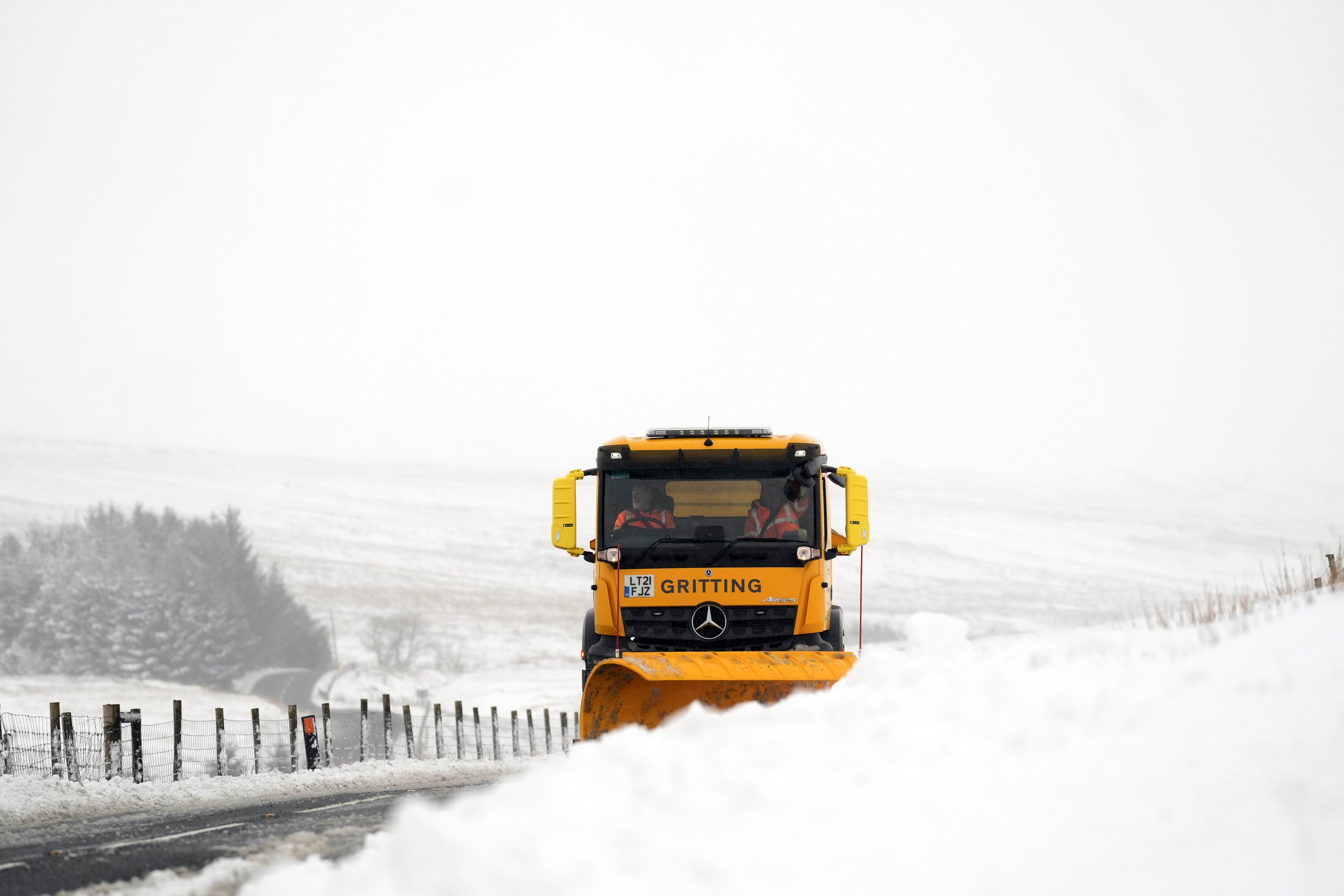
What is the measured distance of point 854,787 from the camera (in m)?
4.69

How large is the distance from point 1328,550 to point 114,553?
84.4 m

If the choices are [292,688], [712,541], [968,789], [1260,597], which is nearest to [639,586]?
[712,541]

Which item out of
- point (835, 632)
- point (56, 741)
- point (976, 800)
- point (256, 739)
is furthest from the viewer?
point (256, 739)

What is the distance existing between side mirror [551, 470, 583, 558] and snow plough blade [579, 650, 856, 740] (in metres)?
1.79

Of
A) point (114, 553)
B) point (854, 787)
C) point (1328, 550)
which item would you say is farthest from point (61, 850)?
point (114, 553)

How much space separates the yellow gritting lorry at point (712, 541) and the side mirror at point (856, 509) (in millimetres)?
16

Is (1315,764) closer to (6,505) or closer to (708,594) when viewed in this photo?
(708,594)

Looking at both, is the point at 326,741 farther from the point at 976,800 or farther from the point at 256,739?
the point at 976,800

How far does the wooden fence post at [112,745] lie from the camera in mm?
12430

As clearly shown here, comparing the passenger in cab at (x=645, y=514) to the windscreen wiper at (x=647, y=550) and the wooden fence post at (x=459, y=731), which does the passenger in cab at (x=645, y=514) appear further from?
the wooden fence post at (x=459, y=731)

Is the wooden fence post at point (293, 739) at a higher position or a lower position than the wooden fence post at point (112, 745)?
lower

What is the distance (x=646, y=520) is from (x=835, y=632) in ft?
7.54

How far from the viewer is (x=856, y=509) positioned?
10055mm

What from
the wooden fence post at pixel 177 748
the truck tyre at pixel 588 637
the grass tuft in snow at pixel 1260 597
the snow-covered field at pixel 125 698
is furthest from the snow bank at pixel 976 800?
the snow-covered field at pixel 125 698
